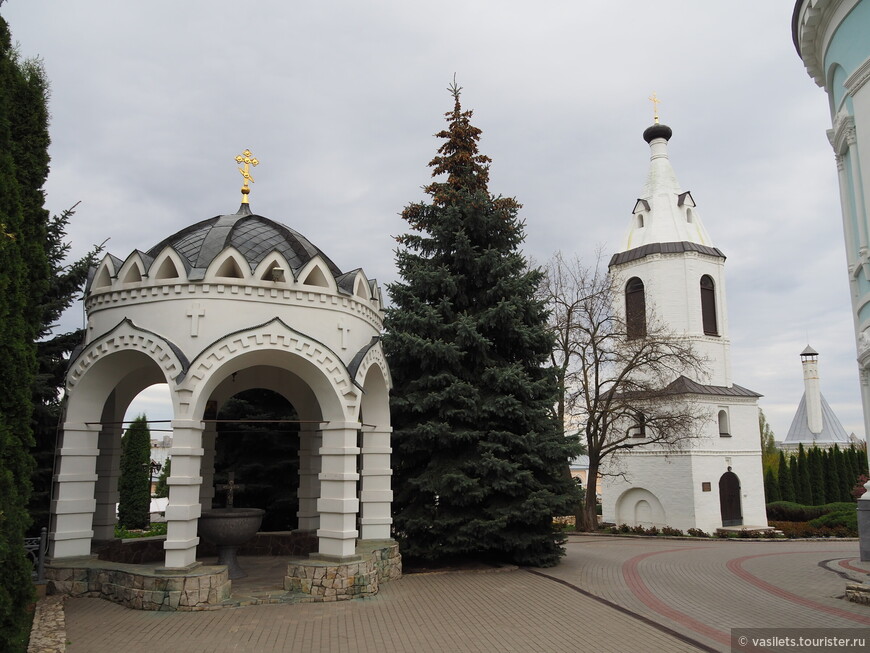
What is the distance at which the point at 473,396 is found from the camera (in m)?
12.3

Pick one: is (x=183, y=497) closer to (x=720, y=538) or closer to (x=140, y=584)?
(x=140, y=584)

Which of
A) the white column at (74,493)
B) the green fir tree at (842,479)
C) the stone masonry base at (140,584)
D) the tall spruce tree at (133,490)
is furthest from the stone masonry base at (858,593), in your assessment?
the green fir tree at (842,479)

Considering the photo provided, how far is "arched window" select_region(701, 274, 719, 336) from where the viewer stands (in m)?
28.9

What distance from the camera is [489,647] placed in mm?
7289

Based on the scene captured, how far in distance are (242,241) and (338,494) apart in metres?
4.58

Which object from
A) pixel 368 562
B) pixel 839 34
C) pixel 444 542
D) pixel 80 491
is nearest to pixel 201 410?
pixel 80 491

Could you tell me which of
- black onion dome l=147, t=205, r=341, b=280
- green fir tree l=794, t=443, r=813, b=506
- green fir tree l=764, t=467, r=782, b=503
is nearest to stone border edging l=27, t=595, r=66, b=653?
black onion dome l=147, t=205, r=341, b=280

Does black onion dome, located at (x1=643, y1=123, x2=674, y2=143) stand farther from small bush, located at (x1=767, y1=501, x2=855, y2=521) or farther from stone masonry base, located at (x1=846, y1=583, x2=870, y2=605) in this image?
stone masonry base, located at (x1=846, y1=583, x2=870, y2=605)

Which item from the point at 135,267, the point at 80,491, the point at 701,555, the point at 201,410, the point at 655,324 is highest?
the point at 655,324

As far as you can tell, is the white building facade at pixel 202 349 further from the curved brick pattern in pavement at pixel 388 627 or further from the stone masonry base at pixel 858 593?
the stone masonry base at pixel 858 593

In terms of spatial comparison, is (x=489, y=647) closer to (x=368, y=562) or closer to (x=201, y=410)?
(x=368, y=562)

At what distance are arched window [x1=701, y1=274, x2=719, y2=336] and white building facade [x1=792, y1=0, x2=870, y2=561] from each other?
19.7m

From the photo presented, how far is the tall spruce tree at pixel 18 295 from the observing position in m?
→ 6.68

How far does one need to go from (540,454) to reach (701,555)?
6396mm
